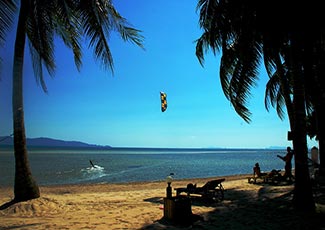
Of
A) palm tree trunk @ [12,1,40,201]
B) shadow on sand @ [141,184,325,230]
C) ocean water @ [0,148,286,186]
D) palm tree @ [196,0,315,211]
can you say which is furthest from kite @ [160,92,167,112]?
ocean water @ [0,148,286,186]

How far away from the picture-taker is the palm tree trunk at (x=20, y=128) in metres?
9.14

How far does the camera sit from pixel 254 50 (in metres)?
9.58

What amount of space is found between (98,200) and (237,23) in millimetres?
6685

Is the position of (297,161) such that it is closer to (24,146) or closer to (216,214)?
(216,214)

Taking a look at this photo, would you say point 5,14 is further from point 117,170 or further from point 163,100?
point 117,170

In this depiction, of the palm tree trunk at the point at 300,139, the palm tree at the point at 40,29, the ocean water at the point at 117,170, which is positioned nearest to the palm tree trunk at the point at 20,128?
the palm tree at the point at 40,29

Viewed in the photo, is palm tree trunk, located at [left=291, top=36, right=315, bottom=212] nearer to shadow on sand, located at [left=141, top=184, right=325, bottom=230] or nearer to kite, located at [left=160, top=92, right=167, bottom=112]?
shadow on sand, located at [left=141, top=184, right=325, bottom=230]

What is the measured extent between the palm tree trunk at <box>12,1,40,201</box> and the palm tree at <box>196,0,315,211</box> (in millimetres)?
5310

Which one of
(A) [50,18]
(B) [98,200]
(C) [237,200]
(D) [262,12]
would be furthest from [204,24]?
(B) [98,200]

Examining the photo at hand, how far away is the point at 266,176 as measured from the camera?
47.1ft

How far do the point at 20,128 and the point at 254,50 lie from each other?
22.1 ft

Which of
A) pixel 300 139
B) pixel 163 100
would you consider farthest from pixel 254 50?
pixel 163 100

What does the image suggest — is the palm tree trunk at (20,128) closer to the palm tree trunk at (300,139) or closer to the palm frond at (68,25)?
the palm frond at (68,25)

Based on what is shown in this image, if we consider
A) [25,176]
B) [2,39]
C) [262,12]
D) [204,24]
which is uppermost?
[204,24]
